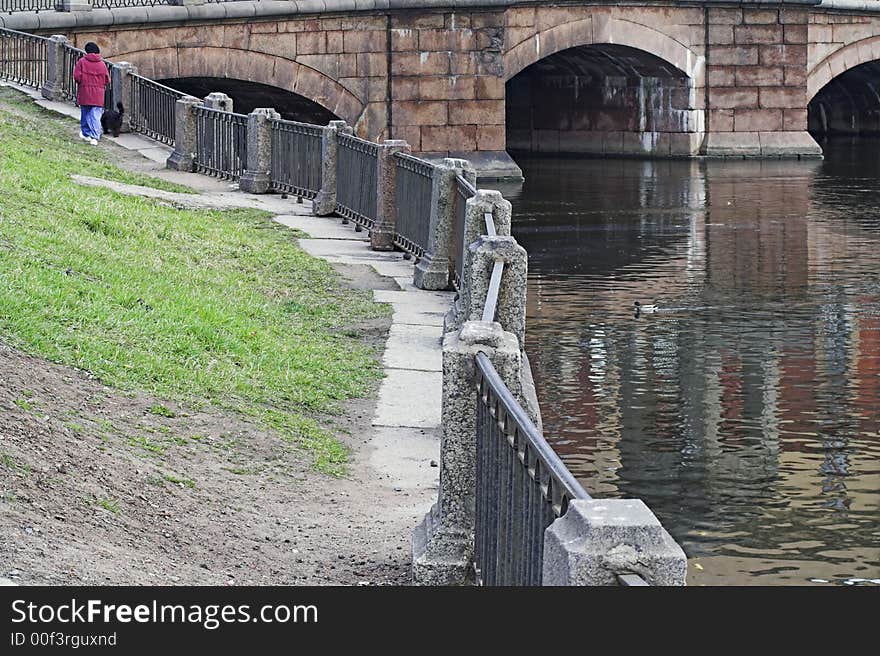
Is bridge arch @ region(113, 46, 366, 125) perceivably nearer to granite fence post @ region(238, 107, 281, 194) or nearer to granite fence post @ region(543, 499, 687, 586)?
granite fence post @ region(238, 107, 281, 194)

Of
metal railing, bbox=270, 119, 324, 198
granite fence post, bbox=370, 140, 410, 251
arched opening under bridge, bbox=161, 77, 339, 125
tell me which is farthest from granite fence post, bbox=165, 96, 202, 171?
arched opening under bridge, bbox=161, 77, 339, 125

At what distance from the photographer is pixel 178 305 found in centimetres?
1198

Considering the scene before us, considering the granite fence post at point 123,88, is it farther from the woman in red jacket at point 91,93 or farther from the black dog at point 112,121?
the woman in red jacket at point 91,93

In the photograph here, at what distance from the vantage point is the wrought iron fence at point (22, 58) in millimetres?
27578

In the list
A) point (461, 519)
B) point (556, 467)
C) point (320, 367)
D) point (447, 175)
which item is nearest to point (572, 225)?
point (447, 175)

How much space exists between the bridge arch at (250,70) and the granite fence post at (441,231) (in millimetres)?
17589

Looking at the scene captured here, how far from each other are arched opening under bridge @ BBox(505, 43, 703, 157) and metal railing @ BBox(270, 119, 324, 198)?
17.8 m

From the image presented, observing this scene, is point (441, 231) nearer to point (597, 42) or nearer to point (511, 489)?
point (511, 489)

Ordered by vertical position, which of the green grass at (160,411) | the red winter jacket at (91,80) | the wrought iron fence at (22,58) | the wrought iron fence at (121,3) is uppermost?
the wrought iron fence at (121,3)

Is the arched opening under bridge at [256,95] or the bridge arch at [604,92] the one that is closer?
the arched opening under bridge at [256,95]

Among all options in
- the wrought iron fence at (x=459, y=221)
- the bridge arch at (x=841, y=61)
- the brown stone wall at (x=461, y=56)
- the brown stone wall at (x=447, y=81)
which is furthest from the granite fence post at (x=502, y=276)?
the bridge arch at (x=841, y=61)

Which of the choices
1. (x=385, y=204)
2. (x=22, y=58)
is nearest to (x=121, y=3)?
(x=22, y=58)

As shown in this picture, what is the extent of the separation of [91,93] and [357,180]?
6.25 m

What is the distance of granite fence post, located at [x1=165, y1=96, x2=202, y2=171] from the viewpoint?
23.0 meters
